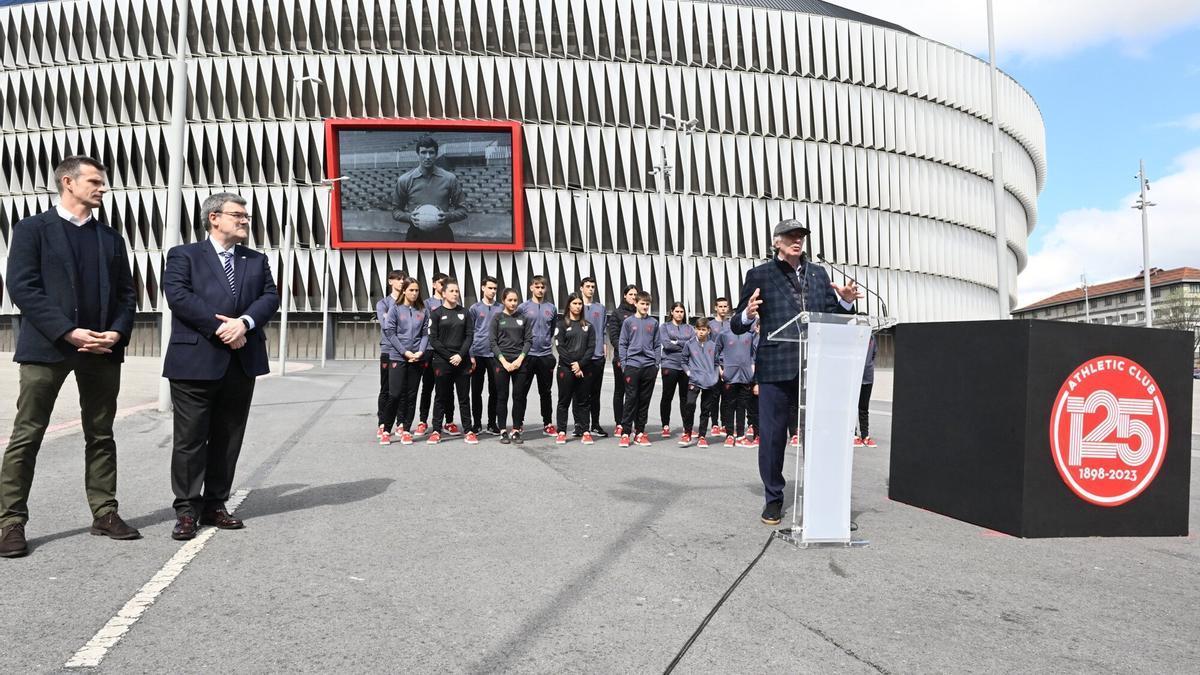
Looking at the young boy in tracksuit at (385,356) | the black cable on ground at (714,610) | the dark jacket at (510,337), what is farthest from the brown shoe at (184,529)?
the dark jacket at (510,337)

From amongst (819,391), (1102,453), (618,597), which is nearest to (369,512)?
(618,597)

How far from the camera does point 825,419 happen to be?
5254 mm

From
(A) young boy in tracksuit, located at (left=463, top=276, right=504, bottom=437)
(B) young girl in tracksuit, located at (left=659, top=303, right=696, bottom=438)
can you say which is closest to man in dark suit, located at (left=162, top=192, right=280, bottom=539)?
(A) young boy in tracksuit, located at (left=463, top=276, right=504, bottom=437)

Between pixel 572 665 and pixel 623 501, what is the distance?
3457 mm

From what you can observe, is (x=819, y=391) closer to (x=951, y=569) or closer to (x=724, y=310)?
(x=951, y=569)

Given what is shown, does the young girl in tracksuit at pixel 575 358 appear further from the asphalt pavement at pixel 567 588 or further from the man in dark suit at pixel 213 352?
the man in dark suit at pixel 213 352

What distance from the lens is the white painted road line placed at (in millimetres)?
3135

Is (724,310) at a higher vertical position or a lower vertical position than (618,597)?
higher

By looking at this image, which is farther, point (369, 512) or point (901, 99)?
point (901, 99)

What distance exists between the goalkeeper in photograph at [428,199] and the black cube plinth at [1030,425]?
46144 mm

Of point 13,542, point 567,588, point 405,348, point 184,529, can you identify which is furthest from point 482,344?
point 567,588

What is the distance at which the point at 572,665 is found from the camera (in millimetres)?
3117

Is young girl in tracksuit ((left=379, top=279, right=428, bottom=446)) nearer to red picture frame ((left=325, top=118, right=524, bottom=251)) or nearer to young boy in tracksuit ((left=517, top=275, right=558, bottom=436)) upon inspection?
young boy in tracksuit ((left=517, top=275, right=558, bottom=436))

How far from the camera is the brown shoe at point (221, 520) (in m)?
5.37
